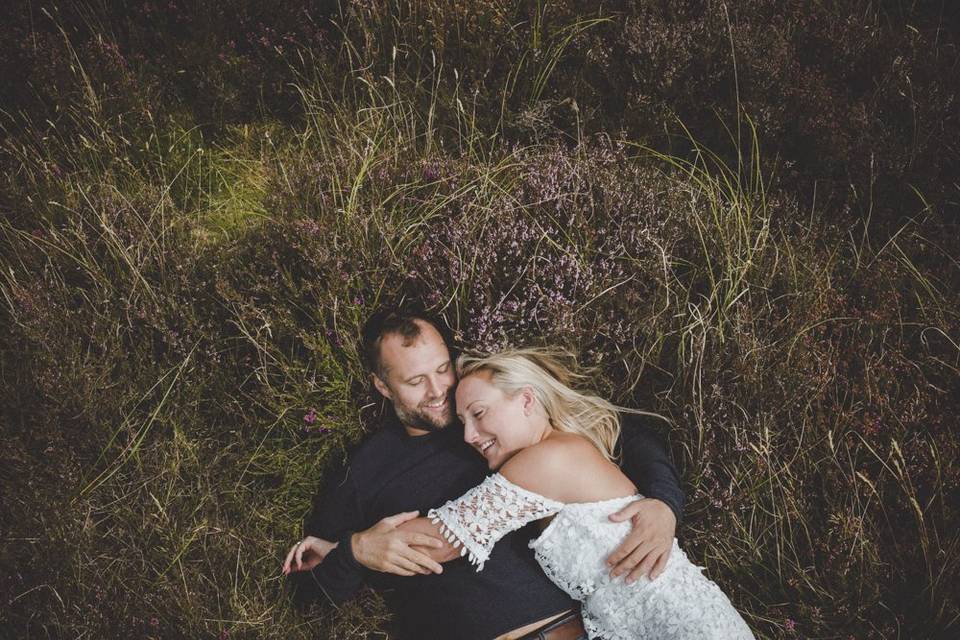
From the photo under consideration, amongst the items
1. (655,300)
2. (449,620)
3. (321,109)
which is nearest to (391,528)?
(449,620)

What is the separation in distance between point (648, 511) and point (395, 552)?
1.06 m

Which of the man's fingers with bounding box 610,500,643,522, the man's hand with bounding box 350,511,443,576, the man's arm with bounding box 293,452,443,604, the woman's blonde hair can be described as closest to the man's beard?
the woman's blonde hair

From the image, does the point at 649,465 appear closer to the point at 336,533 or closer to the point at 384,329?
the point at 384,329

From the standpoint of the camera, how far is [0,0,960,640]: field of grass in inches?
107

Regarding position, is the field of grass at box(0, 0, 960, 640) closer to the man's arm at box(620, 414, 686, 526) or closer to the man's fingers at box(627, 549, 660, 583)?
the man's arm at box(620, 414, 686, 526)

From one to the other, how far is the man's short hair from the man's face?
0.02 meters

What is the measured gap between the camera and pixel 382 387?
10.3 ft

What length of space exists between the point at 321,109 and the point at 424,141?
0.61 meters

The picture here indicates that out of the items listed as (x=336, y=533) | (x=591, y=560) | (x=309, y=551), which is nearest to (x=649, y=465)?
(x=591, y=560)

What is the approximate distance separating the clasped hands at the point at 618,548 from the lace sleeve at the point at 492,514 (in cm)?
18

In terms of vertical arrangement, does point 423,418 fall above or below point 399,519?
above

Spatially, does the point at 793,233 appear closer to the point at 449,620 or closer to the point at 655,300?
the point at 655,300

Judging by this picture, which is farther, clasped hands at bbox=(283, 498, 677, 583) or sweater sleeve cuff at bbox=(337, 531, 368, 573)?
sweater sleeve cuff at bbox=(337, 531, 368, 573)

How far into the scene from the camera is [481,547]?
2.44 metres
